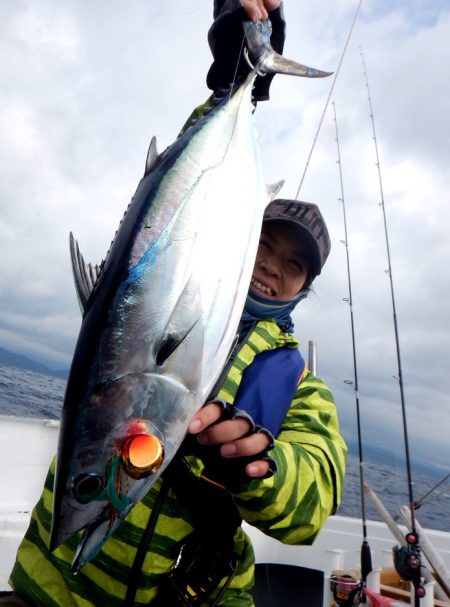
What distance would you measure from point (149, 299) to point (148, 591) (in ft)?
3.52

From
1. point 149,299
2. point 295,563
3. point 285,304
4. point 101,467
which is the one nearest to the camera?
point 101,467

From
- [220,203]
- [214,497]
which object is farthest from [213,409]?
[214,497]

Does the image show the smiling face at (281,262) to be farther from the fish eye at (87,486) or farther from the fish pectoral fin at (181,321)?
the fish eye at (87,486)

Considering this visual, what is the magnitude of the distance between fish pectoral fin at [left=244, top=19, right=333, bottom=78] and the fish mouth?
2.90 ft

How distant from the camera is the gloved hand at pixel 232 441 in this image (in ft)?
3.32

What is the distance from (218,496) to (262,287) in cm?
90

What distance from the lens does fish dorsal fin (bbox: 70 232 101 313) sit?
1300 mm

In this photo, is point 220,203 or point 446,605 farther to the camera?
point 446,605

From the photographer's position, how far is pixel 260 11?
2.13 m

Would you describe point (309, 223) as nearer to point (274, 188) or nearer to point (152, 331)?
point (274, 188)

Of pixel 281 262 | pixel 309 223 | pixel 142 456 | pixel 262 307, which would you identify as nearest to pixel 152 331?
pixel 142 456

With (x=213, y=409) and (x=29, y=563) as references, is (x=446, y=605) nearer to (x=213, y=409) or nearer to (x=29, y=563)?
(x=29, y=563)

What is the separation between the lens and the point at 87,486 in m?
0.99

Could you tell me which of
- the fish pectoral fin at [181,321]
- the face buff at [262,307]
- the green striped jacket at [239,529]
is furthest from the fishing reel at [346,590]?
the fish pectoral fin at [181,321]
